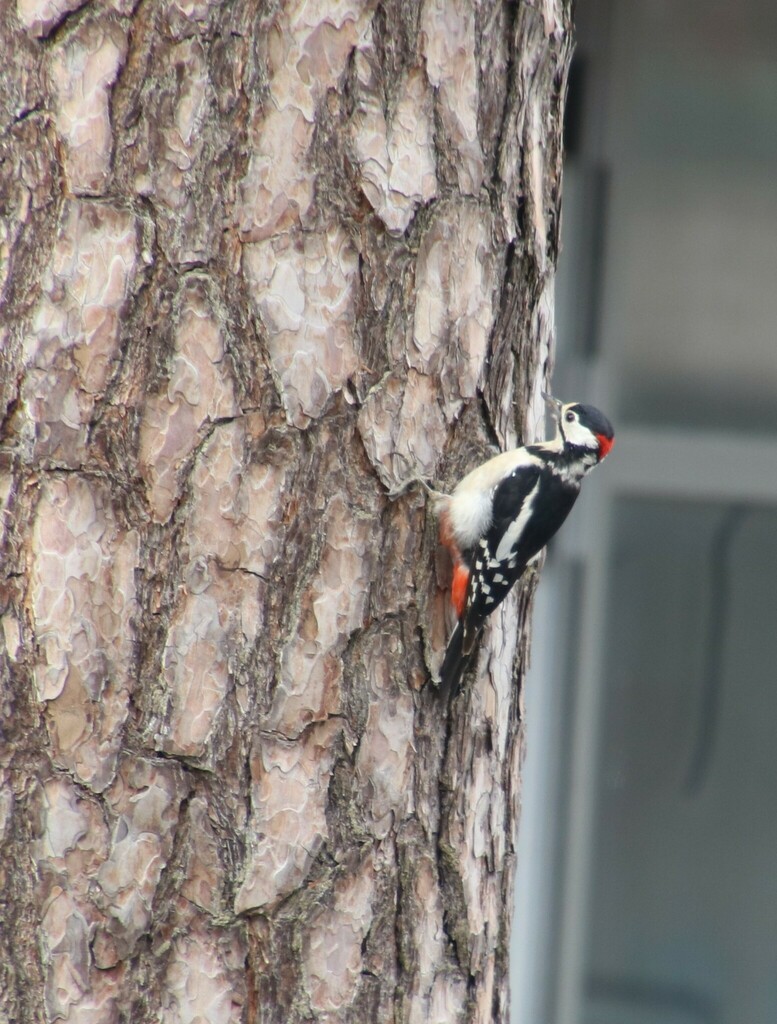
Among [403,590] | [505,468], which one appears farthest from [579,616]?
[403,590]

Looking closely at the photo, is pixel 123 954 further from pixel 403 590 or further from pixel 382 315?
pixel 382 315

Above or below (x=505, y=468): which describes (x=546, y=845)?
below

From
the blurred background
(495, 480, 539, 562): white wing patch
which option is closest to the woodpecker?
(495, 480, 539, 562): white wing patch

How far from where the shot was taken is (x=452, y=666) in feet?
4.74

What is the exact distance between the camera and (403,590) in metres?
1.42

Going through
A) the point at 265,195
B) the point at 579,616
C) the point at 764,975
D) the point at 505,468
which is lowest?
the point at 764,975

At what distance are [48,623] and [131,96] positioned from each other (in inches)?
24.1

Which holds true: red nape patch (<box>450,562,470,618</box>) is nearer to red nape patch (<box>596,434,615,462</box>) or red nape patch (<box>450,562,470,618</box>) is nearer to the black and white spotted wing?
the black and white spotted wing

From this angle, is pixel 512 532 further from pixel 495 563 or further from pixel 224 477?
pixel 224 477

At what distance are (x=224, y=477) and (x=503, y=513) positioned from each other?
77 centimetres

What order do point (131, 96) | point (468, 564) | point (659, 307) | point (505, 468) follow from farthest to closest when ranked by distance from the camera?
point (659, 307), point (505, 468), point (468, 564), point (131, 96)

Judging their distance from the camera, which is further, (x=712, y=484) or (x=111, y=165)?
(x=712, y=484)

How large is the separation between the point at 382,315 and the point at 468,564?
40 centimetres

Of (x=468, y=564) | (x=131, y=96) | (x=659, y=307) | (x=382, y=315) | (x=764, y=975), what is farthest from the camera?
(x=764, y=975)
